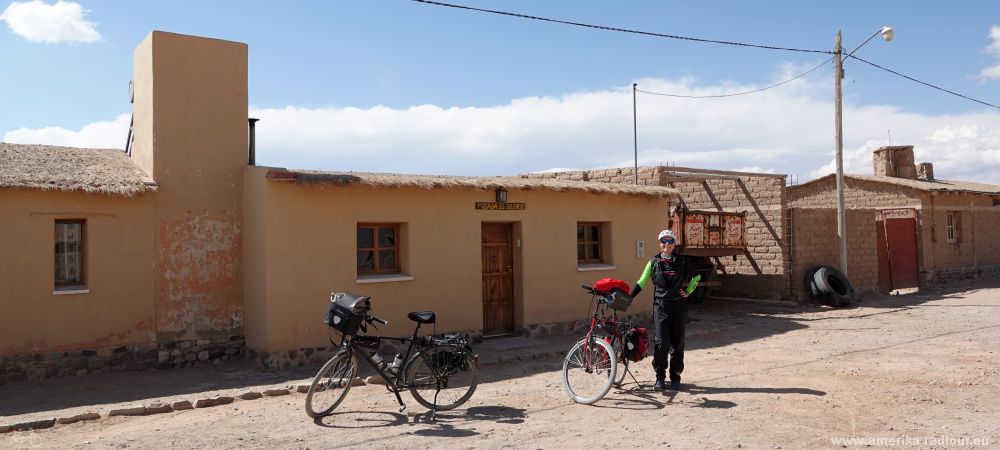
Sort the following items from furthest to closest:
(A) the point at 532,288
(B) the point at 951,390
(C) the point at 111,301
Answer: (A) the point at 532,288
(C) the point at 111,301
(B) the point at 951,390

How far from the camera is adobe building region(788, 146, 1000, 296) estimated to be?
59.9ft

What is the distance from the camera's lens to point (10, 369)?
9391 millimetres

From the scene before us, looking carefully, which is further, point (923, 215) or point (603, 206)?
point (923, 215)

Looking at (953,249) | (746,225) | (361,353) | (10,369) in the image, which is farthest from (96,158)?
(953,249)

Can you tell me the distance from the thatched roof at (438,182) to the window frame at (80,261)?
2673mm

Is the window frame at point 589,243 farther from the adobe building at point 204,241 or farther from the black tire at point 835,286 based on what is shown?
the black tire at point 835,286

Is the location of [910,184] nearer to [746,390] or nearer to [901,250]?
[901,250]

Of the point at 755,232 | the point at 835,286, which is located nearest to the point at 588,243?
the point at 755,232

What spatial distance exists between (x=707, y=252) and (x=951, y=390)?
327 inches

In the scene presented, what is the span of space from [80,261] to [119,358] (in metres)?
1.43

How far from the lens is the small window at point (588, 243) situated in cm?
1386

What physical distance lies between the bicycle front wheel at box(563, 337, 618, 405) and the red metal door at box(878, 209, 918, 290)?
52.9 ft

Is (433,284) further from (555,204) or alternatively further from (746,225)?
(746,225)

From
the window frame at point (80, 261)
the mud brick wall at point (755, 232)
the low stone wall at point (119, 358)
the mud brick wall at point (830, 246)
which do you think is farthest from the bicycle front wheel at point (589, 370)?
the mud brick wall at point (830, 246)
